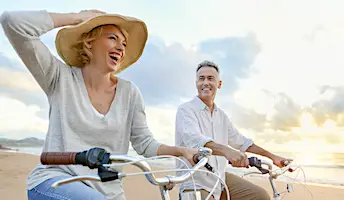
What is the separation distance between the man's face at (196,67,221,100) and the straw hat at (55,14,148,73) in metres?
0.88

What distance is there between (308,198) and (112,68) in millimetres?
6528

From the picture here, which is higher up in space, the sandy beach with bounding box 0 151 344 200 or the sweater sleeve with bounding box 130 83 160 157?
the sweater sleeve with bounding box 130 83 160 157

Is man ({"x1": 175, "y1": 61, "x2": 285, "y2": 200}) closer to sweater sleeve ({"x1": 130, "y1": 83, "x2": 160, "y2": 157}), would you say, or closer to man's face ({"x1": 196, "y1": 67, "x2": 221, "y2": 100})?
man's face ({"x1": 196, "y1": 67, "x2": 221, "y2": 100})

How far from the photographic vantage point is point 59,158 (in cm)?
143

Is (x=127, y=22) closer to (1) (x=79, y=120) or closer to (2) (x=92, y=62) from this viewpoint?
(2) (x=92, y=62)

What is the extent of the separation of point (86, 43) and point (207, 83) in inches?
54.7

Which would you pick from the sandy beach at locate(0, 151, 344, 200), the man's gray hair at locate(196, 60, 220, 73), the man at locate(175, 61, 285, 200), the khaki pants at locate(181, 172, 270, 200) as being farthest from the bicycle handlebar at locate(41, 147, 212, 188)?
the sandy beach at locate(0, 151, 344, 200)

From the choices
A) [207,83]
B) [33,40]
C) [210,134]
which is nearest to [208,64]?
[207,83]

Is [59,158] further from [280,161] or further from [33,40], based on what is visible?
[280,161]

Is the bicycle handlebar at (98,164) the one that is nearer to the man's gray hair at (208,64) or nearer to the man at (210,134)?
the man at (210,134)

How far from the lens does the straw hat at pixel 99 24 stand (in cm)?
226

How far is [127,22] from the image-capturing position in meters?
2.44

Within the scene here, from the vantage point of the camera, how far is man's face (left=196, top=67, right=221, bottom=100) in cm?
344

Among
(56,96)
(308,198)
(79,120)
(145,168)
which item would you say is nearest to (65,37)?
(56,96)
